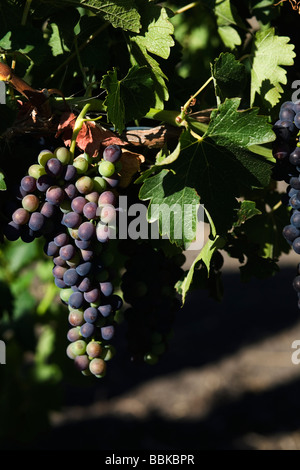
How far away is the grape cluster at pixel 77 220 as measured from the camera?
87 cm

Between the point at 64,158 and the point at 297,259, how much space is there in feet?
11.6

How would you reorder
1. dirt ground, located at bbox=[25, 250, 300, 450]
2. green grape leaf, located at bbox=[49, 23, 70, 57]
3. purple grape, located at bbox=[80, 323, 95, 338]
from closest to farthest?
purple grape, located at bbox=[80, 323, 95, 338] → green grape leaf, located at bbox=[49, 23, 70, 57] → dirt ground, located at bbox=[25, 250, 300, 450]

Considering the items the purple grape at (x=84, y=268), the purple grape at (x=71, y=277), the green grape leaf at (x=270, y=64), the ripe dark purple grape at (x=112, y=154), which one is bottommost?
the purple grape at (x=71, y=277)

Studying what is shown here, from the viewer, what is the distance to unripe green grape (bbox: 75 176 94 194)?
0.86 meters

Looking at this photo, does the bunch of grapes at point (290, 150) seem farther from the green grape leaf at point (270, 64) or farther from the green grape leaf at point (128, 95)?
the green grape leaf at point (128, 95)

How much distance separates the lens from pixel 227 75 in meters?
0.90

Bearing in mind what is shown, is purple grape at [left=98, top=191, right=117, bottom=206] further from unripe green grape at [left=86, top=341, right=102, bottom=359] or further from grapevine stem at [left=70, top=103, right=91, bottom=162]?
unripe green grape at [left=86, top=341, right=102, bottom=359]

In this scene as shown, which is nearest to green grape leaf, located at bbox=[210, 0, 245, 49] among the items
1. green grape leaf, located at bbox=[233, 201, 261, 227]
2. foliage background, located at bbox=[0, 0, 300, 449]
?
foliage background, located at bbox=[0, 0, 300, 449]

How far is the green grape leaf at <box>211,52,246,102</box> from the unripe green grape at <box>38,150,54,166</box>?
26 centimetres

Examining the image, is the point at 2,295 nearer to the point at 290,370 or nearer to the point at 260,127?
the point at 260,127

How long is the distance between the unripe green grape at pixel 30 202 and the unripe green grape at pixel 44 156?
0.16 ft

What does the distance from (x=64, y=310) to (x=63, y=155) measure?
5.19 ft

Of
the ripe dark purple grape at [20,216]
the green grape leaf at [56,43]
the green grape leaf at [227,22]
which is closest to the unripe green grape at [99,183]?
the ripe dark purple grape at [20,216]

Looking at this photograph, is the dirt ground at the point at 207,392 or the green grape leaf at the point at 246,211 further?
the dirt ground at the point at 207,392
